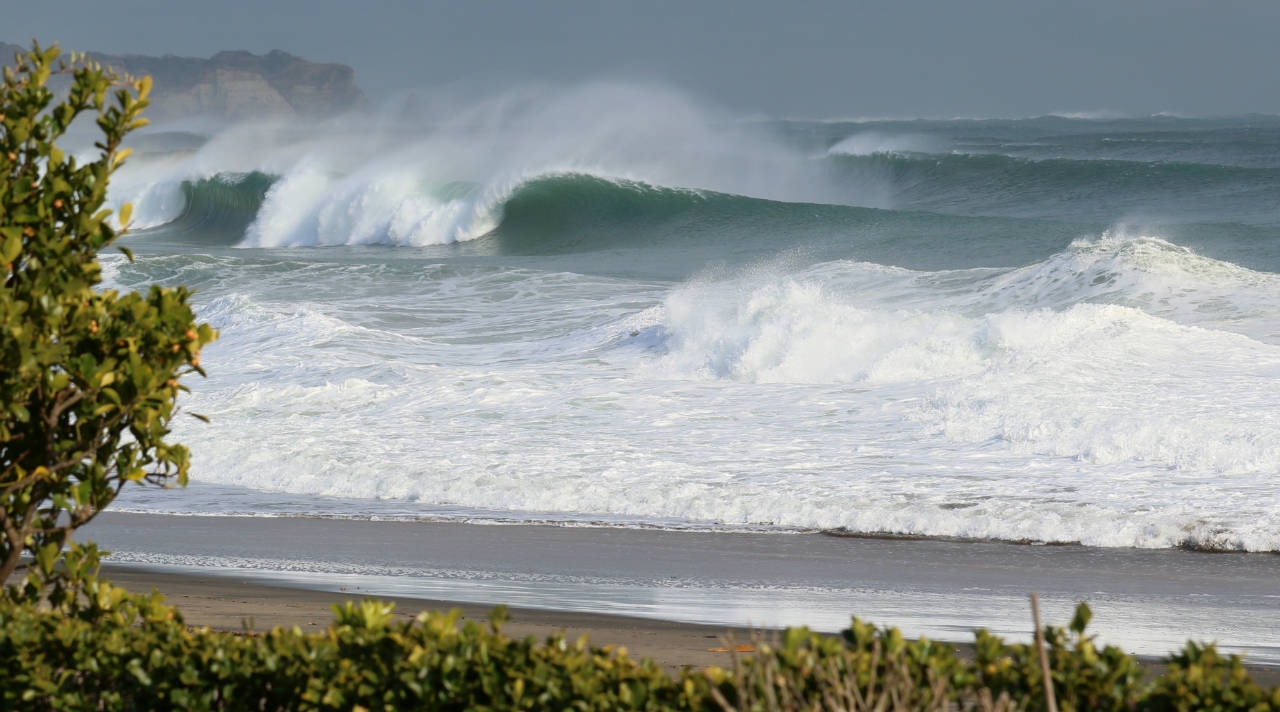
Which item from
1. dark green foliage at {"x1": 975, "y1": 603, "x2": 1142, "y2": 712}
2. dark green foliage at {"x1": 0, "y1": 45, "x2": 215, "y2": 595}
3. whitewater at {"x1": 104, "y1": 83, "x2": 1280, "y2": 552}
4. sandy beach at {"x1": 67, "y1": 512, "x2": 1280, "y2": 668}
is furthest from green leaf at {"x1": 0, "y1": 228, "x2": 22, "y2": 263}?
whitewater at {"x1": 104, "y1": 83, "x2": 1280, "y2": 552}

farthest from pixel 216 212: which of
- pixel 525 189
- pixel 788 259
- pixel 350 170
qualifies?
pixel 788 259

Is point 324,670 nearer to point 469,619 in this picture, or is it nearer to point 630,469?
point 469,619

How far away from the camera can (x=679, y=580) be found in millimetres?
7328

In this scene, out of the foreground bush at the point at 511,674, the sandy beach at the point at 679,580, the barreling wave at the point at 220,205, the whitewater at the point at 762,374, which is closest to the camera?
the foreground bush at the point at 511,674

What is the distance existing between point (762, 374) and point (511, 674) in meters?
11.5

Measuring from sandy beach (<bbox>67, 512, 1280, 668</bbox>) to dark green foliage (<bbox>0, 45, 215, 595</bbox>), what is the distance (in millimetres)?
2330

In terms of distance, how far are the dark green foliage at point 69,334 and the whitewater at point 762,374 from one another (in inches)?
225

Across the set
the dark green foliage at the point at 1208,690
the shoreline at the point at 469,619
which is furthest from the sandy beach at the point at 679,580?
the dark green foliage at the point at 1208,690

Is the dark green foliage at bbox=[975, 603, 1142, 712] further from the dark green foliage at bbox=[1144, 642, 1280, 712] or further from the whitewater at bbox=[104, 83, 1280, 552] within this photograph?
the whitewater at bbox=[104, 83, 1280, 552]

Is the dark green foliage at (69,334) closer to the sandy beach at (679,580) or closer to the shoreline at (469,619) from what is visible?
the shoreline at (469,619)

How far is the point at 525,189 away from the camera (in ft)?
122

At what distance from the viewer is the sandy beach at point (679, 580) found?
6.11 m

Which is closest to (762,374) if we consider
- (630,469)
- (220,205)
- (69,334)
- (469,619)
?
(630,469)

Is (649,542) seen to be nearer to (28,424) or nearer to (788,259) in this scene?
(28,424)
